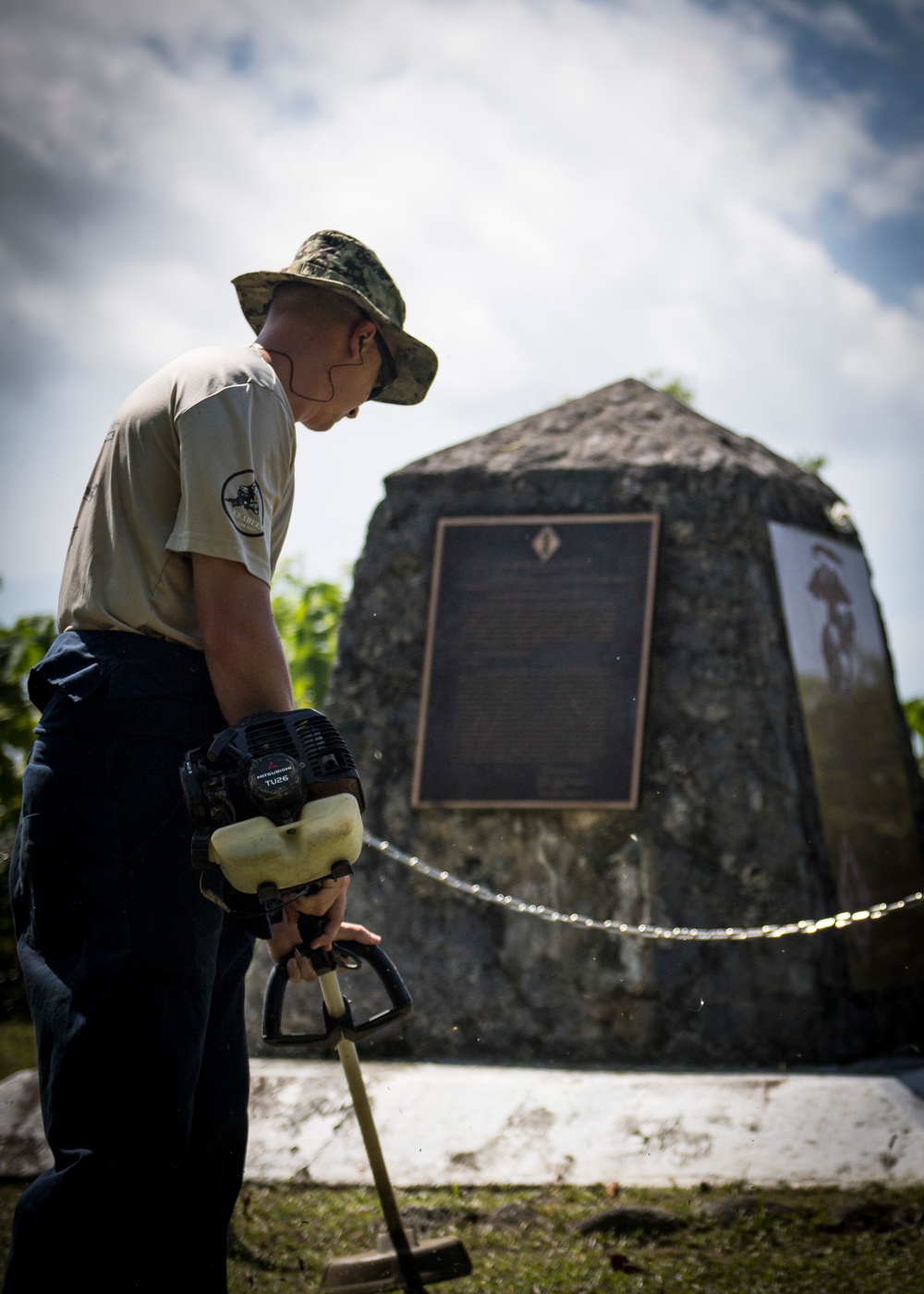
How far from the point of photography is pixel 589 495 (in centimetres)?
488

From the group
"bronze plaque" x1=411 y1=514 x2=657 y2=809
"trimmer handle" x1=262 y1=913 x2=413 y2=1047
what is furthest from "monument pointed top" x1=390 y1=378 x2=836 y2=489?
"trimmer handle" x1=262 y1=913 x2=413 y2=1047

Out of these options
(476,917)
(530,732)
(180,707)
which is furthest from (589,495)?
(180,707)

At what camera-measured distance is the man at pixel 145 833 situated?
5.06 feet

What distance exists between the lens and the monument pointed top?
193 inches

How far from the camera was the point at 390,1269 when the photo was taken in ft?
8.16

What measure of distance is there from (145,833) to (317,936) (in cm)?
36

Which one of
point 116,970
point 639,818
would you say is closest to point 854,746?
point 639,818

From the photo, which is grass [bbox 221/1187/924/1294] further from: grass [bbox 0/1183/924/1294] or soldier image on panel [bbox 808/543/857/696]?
soldier image on panel [bbox 808/543/857/696]

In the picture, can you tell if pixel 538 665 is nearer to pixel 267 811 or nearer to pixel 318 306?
pixel 318 306

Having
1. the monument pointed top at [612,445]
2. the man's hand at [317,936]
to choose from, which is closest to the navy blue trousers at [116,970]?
the man's hand at [317,936]

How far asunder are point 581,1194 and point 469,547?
2684mm

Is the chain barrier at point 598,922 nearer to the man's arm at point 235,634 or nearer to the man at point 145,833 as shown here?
the man at point 145,833

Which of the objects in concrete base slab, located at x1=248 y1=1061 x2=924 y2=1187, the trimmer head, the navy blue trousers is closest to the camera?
the navy blue trousers

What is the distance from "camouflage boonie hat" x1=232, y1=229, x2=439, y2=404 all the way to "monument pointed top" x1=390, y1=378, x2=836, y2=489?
2542mm
